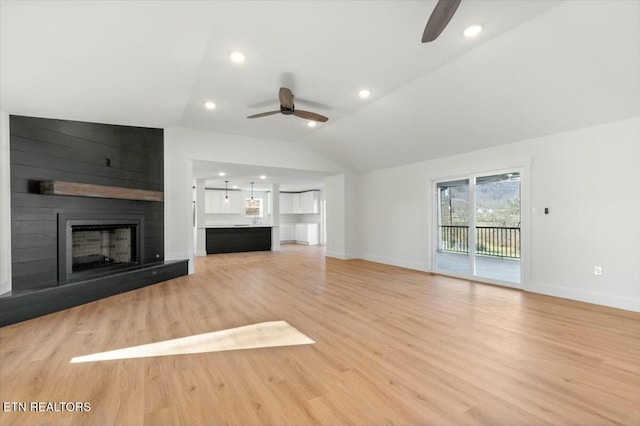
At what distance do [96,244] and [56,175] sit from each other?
134 centimetres

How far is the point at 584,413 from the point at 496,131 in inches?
158

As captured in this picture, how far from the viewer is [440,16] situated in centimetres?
206

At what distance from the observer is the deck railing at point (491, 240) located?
17.7 feet

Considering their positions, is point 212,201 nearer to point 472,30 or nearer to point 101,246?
point 101,246

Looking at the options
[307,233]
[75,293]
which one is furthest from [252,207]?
[75,293]

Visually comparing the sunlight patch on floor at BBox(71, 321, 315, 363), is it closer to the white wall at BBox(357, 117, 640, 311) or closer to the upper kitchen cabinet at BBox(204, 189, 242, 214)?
the white wall at BBox(357, 117, 640, 311)

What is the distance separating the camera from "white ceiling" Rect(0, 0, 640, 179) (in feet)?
8.34

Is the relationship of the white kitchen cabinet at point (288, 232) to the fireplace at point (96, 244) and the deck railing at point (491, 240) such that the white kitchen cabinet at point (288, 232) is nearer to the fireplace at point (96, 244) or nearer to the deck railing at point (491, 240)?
the fireplace at point (96, 244)

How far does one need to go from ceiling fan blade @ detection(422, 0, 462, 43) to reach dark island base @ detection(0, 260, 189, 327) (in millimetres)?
4904

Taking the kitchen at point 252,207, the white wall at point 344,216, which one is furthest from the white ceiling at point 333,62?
the white wall at point 344,216

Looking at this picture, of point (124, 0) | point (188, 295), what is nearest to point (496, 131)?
point (124, 0)

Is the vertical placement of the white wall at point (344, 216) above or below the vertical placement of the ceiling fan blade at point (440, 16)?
below

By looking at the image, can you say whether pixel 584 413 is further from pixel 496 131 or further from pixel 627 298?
pixel 496 131

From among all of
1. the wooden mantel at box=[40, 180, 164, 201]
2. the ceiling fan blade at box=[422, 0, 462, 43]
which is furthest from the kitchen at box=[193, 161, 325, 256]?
the ceiling fan blade at box=[422, 0, 462, 43]
